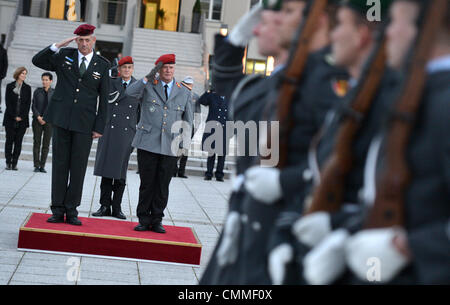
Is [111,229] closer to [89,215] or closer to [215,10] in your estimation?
[89,215]

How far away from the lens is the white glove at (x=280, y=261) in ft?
6.82

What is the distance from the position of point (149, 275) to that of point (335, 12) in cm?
364

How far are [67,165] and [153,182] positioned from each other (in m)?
0.83

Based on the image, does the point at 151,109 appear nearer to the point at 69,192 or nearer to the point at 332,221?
the point at 69,192

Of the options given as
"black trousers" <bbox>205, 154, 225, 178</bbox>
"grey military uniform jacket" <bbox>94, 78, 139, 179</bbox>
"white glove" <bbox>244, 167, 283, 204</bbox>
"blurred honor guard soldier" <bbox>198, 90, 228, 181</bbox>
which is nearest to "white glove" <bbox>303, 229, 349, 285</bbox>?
"white glove" <bbox>244, 167, 283, 204</bbox>

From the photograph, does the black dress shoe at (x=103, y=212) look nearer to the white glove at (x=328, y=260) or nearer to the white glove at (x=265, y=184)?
the white glove at (x=265, y=184)

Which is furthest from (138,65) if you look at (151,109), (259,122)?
(259,122)

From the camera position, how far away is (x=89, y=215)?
8.02 meters

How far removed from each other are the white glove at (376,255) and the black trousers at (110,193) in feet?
21.0

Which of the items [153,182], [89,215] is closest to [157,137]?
[153,182]

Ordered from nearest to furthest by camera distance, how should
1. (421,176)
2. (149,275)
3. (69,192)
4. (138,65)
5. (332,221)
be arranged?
(421,176) → (332,221) → (149,275) → (69,192) → (138,65)

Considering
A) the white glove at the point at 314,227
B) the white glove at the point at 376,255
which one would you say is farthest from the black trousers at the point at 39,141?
the white glove at the point at 376,255

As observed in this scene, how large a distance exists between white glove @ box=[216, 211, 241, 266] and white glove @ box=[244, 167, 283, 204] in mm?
249

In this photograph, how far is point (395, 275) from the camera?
171 centimetres
